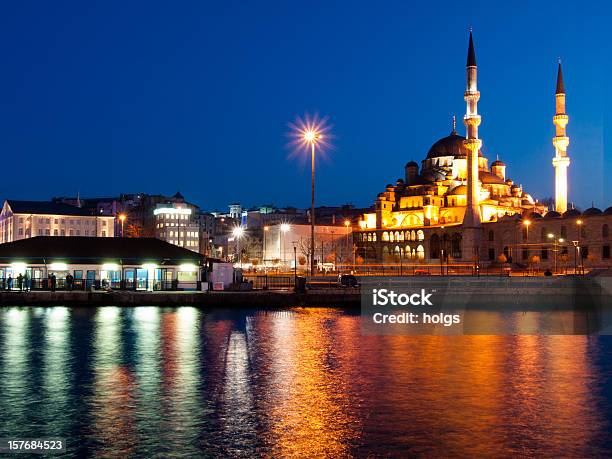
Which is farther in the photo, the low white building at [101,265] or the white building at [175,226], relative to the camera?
the white building at [175,226]

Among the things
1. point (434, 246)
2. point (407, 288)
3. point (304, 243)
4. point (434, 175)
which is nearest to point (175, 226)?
point (304, 243)

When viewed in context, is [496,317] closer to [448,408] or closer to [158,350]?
[158,350]

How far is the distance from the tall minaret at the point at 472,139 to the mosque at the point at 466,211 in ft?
0.32

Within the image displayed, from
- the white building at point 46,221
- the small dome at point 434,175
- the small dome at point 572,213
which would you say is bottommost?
the small dome at point 572,213

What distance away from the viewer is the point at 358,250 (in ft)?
311

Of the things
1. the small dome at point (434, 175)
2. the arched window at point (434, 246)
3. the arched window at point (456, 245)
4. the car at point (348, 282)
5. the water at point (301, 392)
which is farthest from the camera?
the small dome at point (434, 175)

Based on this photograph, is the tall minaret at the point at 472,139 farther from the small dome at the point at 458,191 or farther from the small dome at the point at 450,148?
the small dome at the point at 450,148

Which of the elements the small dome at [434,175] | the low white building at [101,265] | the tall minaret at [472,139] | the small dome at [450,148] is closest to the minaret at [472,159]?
the tall minaret at [472,139]

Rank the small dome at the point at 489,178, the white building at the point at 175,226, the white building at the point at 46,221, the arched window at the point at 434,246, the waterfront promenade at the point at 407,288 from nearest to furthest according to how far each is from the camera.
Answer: the waterfront promenade at the point at 407,288 < the arched window at the point at 434,246 < the small dome at the point at 489,178 < the white building at the point at 46,221 < the white building at the point at 175,226

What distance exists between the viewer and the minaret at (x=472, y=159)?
72438 millimetres

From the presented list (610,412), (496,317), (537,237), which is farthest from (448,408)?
(537,237)

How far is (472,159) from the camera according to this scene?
71.9 meters

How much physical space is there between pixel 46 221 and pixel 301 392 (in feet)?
278

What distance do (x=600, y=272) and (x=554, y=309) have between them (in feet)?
38.0
